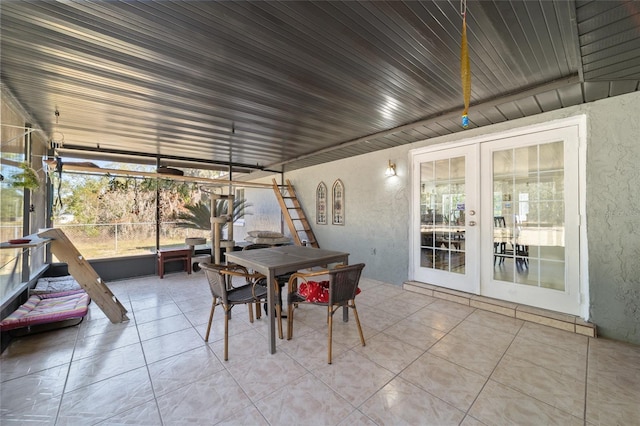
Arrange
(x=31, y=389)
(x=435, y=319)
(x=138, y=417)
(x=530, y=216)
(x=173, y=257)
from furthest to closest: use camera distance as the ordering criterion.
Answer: (x=173, y=257), (x=530, y=216), (x=435, y=319), (x=31, y=389), (x=138, y=417)

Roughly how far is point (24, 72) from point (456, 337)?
4861 mm

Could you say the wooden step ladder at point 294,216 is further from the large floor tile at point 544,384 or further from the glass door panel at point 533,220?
the large floor tile at point 544,384

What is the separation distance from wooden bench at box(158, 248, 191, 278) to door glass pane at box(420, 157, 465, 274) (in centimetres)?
488

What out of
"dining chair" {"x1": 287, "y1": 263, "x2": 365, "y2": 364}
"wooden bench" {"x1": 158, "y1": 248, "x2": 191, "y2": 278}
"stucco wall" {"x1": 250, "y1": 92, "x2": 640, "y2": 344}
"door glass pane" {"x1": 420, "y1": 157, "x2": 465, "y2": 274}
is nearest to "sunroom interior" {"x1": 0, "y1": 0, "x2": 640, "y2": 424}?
"stucco wall" {"x1": 250, "y1": 92, "x2": 640, "y2": 344}

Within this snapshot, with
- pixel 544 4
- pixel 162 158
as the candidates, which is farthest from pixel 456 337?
pixel 162 158

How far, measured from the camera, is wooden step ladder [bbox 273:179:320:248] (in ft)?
20.1

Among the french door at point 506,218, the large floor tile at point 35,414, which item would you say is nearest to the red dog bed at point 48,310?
the large floor tile at point 35,414

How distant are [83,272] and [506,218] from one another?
542cm

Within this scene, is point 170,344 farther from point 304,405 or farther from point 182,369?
point 304,405

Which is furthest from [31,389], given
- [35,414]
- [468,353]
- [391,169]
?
[391,169]

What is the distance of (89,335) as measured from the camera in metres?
2.77

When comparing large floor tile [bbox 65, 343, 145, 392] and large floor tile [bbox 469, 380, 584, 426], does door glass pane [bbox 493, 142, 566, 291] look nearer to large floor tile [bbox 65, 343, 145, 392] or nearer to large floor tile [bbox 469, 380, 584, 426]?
large floor tile [bbox 469, 380, 584, 426]

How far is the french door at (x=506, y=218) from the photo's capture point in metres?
2.97

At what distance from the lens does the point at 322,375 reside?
2.06 meters
